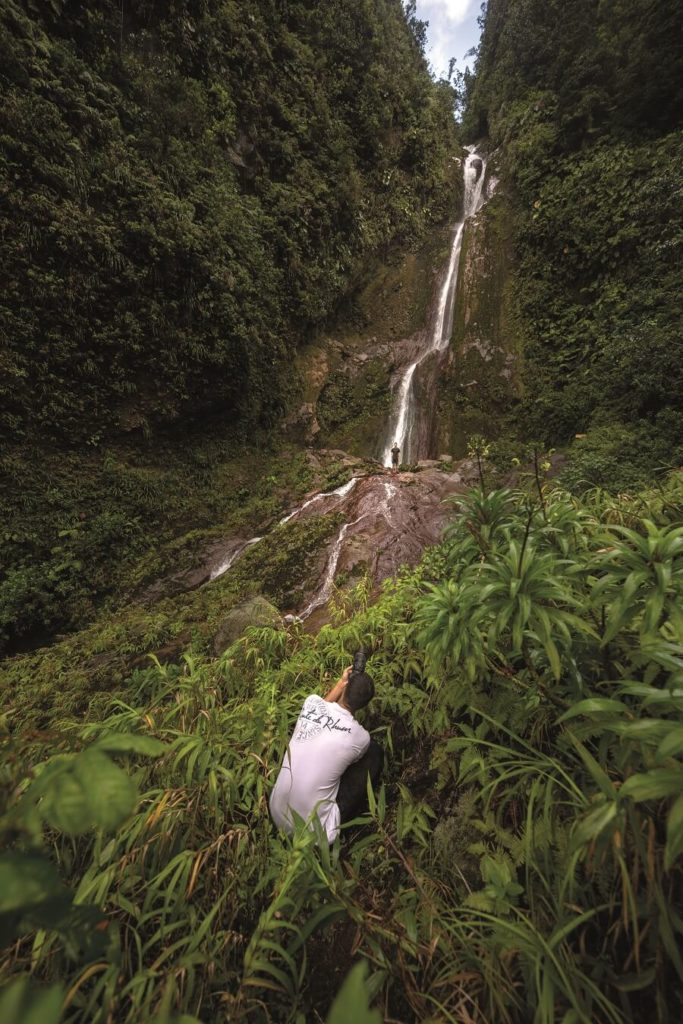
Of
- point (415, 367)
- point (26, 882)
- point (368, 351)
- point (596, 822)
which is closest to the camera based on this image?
point (26, 882)

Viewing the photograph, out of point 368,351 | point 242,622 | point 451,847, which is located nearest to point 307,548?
point 242,622

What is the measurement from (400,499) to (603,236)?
8209mm

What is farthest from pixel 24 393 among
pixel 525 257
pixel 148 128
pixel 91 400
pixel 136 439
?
pixel 525 257

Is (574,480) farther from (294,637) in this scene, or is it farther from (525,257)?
(525,257)

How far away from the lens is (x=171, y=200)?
7.29 meters

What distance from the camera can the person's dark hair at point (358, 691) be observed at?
2.02 metres

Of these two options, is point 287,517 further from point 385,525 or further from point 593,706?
point 593,706

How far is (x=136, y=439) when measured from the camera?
27.0 ft

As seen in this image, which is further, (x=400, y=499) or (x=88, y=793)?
(x=400, y=499)

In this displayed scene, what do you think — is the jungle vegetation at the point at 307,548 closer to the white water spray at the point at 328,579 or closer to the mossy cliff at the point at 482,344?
the white water spray at the point at 328,579

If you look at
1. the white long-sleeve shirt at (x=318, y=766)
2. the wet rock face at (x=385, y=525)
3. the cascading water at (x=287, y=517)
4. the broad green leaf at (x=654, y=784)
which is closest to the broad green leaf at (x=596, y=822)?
the broad green leaf at (x=654, y=784)

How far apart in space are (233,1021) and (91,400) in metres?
8.52

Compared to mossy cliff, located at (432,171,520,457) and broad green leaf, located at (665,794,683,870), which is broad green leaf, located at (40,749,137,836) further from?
mossy cliff, located at (432,171,520,457)

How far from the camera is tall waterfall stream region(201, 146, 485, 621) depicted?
5719 millimetres
